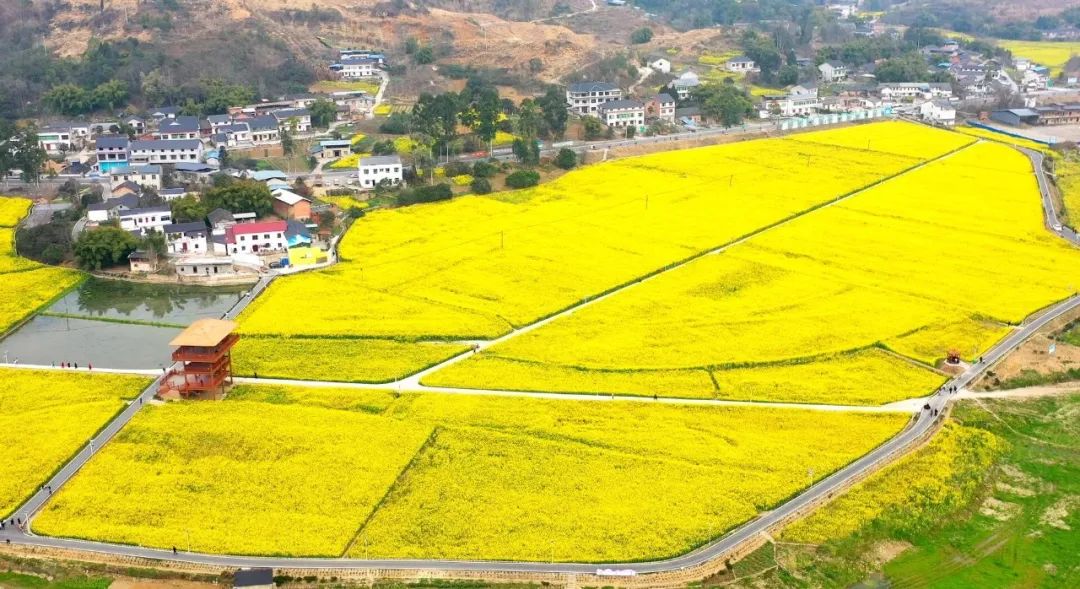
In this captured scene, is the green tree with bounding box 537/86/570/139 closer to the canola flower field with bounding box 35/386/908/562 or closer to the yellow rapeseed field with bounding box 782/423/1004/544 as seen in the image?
the canola flower field with bounding box 35/386/908/562

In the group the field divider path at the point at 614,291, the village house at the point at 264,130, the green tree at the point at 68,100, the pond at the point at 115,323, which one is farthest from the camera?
the green tree at the point at 68,100

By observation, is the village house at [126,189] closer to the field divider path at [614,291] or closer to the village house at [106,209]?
the village house at [106,209]

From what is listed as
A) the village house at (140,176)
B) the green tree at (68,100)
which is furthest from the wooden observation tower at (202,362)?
the green tree at (68,100)

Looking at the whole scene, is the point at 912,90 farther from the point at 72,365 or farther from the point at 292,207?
the point at 72,365

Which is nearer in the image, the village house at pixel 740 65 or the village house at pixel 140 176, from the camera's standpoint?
the village house at pixel 140 176

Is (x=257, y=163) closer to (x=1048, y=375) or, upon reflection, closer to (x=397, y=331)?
(x=397, y=331)

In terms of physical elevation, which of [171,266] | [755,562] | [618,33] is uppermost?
[618,33]

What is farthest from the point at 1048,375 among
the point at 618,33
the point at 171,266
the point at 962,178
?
the point at 618,33
